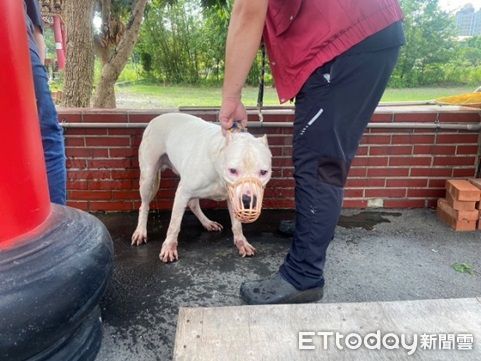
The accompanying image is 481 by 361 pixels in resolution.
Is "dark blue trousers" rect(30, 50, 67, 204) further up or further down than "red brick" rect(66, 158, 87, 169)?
further up

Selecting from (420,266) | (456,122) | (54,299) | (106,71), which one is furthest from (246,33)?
(106,71)

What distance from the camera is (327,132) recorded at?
5.65 feet

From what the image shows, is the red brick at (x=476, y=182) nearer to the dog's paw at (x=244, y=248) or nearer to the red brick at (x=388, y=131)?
the red brick at (x=388, y=131)

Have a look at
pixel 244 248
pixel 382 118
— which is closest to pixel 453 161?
pixel 382 118

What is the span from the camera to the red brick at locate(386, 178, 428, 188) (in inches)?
129

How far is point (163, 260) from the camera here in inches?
100.0

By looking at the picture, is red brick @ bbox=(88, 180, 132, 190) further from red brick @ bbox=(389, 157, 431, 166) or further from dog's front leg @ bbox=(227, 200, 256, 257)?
red brick @ bbox=(389, 157, 431, 166)

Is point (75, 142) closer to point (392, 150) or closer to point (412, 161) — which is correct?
point (392, 150)

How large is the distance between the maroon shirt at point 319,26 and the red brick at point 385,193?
1.76 metres

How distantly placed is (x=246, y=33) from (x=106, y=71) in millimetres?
3389

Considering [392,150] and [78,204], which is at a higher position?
[392,150]

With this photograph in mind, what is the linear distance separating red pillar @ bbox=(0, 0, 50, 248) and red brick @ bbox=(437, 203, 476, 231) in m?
2.75

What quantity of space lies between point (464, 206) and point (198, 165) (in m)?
1.92

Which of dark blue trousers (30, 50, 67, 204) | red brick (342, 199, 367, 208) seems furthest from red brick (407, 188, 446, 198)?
dark blue trousers (30, 50, 67, 204)
